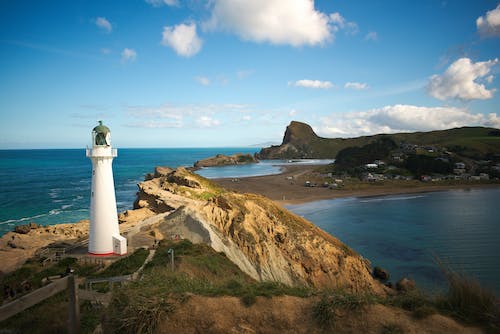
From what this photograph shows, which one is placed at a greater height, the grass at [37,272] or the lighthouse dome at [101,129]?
the lighthouse dome at [101,129]

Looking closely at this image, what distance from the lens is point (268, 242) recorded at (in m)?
22.3

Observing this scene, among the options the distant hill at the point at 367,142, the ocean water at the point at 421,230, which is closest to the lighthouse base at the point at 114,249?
the ocean water at the point at 421,230

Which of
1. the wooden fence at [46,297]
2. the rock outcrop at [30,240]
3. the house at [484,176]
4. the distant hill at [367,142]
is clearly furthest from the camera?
the distant hill at [367,142]

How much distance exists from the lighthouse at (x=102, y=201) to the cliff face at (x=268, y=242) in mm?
4922

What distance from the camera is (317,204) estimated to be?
53.1 metres

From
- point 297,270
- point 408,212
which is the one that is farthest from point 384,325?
point 408,212

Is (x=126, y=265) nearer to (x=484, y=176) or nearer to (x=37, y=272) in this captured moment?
(x=37, y=272)

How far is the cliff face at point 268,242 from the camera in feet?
66.9

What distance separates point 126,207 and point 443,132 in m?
177

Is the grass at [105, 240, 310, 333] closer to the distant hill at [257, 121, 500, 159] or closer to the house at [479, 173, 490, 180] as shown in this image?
the house at [479, 173, 490, 180]

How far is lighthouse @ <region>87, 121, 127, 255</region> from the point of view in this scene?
601 inches

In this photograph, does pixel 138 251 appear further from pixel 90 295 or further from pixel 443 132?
pixel 443 132

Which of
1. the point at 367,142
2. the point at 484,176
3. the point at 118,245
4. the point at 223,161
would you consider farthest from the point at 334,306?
the point at 367,142

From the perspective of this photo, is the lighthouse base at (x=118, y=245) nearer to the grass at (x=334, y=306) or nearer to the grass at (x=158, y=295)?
the grass at (x=158, y=295)
